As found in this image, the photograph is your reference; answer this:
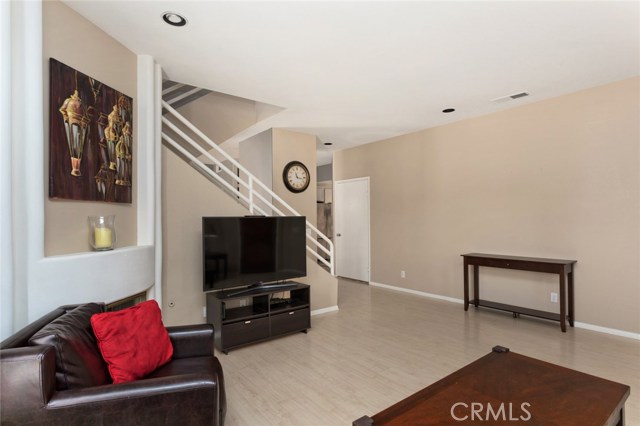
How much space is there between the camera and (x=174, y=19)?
Answer: 7.77 feet

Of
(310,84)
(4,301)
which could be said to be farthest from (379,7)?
(4,301)

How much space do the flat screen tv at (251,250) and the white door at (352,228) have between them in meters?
2.74

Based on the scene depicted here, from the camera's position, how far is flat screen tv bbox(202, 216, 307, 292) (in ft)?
11.2

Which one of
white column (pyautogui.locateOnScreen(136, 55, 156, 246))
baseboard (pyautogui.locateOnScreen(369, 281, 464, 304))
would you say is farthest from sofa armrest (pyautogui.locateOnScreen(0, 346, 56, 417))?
baseboard (pyautogui.locateOnScreen(369, 281, 464, 304))

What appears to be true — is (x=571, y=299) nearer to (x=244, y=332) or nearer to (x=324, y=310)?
(x=324, y=310)

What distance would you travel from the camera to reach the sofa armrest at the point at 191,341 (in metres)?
A: 2.12

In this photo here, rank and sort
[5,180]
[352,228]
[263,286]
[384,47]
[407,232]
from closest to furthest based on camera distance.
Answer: [5,180]
[384,47]
[263,286]
[407,232]
[352,228]

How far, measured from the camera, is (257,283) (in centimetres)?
378

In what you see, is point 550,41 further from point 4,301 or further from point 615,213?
point 4,301

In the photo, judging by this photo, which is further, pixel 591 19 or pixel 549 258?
pixel 549 258

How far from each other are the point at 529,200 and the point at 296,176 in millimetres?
3366

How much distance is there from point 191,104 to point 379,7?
355 cm

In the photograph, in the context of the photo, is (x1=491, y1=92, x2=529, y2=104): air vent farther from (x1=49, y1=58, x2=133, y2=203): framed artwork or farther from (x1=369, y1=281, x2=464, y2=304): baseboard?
(x1=49, y1=58, x2=133, y2=203): framed artwork

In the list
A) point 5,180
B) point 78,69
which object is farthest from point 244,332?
point 78,69
